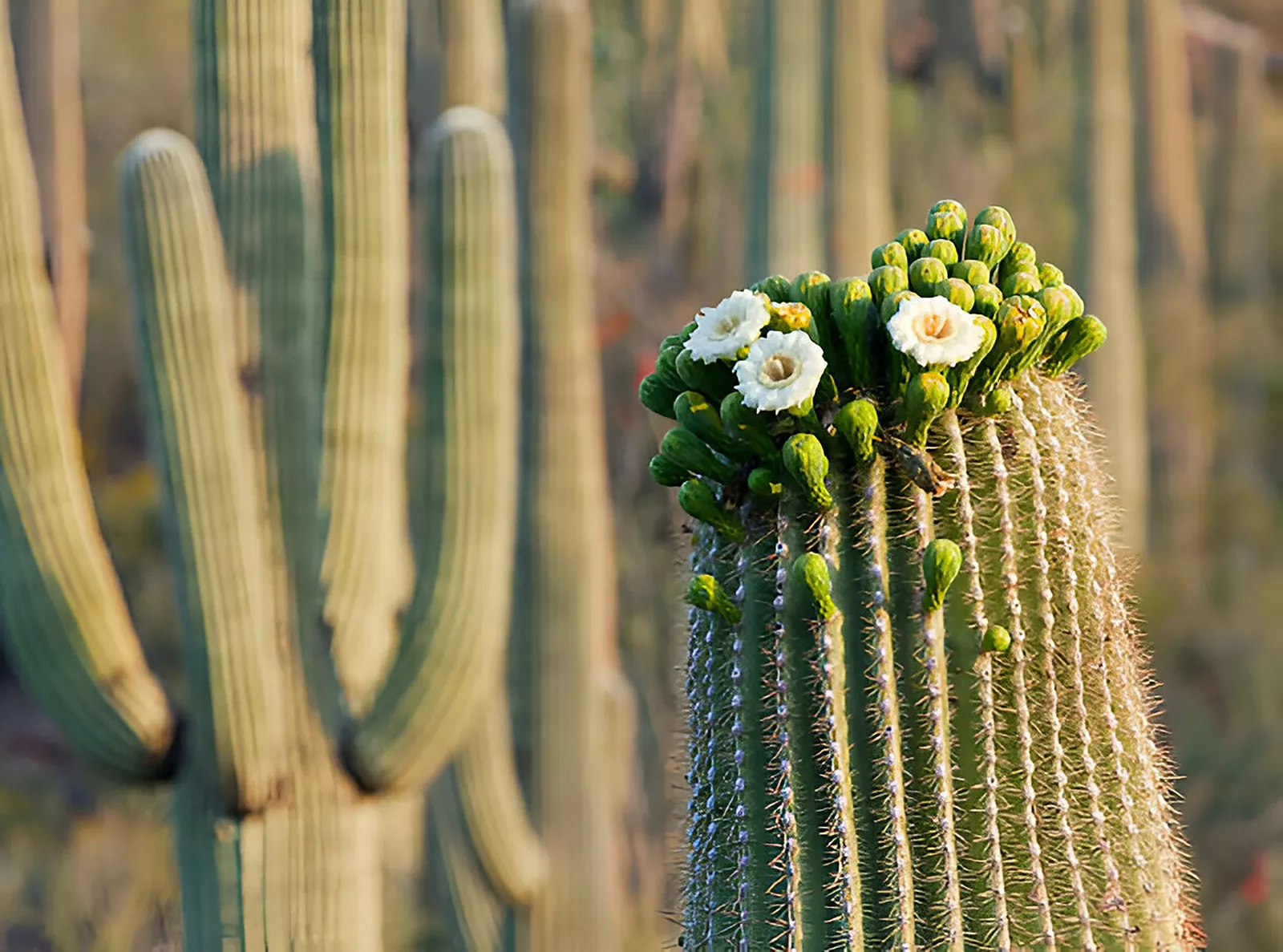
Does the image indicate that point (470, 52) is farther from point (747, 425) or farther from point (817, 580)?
point (817, 580)

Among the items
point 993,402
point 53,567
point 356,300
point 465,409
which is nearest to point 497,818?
point 465,409

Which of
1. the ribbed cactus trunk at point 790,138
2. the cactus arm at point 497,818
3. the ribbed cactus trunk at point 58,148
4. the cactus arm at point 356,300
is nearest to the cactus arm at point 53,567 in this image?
the cactus arm at point 356,300

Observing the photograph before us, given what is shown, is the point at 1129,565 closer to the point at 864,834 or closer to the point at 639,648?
the point at 864,834

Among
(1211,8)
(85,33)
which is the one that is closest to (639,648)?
(85,33)

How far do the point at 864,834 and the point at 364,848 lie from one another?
1.97 metres

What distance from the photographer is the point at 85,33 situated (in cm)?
965

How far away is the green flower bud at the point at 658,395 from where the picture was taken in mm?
1827

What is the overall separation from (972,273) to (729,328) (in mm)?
323

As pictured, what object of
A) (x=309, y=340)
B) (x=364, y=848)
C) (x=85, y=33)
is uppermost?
(x=85, y=33)

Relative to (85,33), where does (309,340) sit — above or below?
below

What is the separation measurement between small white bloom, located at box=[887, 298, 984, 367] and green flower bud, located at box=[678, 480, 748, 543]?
311 millimetres

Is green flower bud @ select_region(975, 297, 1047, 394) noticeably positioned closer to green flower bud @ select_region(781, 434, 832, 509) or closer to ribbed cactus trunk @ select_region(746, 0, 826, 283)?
green flower bud @ select_region(781, 434, 832, 509)

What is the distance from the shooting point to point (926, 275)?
5.56 ft

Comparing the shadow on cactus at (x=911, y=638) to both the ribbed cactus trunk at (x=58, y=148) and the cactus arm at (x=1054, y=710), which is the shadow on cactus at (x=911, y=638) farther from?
the ribbed cactus trunk at (x=58, y=148)
